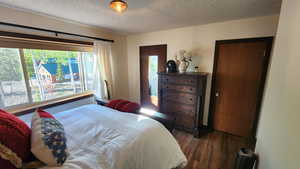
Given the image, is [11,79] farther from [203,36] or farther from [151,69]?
[203,36]

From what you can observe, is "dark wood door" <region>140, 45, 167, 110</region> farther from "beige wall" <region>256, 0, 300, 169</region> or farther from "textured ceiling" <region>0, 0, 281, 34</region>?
"beige wall" <region>256, 0, 300, 169</region>

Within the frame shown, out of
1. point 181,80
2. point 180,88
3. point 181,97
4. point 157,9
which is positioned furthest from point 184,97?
point 157,9

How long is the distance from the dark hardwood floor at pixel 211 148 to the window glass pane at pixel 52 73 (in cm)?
245

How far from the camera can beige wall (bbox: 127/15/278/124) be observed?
204 centimetres

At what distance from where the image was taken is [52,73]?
229cm

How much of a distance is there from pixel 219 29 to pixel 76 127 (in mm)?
2785

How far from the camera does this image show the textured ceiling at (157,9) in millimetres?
1555

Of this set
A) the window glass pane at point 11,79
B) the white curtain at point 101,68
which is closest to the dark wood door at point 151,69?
the white curtain at point 101,68

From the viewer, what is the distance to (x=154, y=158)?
118 cm

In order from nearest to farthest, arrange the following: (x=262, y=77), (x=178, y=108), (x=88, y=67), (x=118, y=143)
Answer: (x=118, y=143) < (x=262, y=77) < (x=178, y=108) < (x=88, y=67)

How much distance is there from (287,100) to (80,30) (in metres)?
3.05

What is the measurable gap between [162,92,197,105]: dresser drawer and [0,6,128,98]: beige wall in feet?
4.88

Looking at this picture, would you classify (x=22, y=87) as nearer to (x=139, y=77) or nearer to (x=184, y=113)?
(x=139, y=77)

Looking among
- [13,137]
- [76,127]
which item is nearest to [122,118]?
[76,127]
